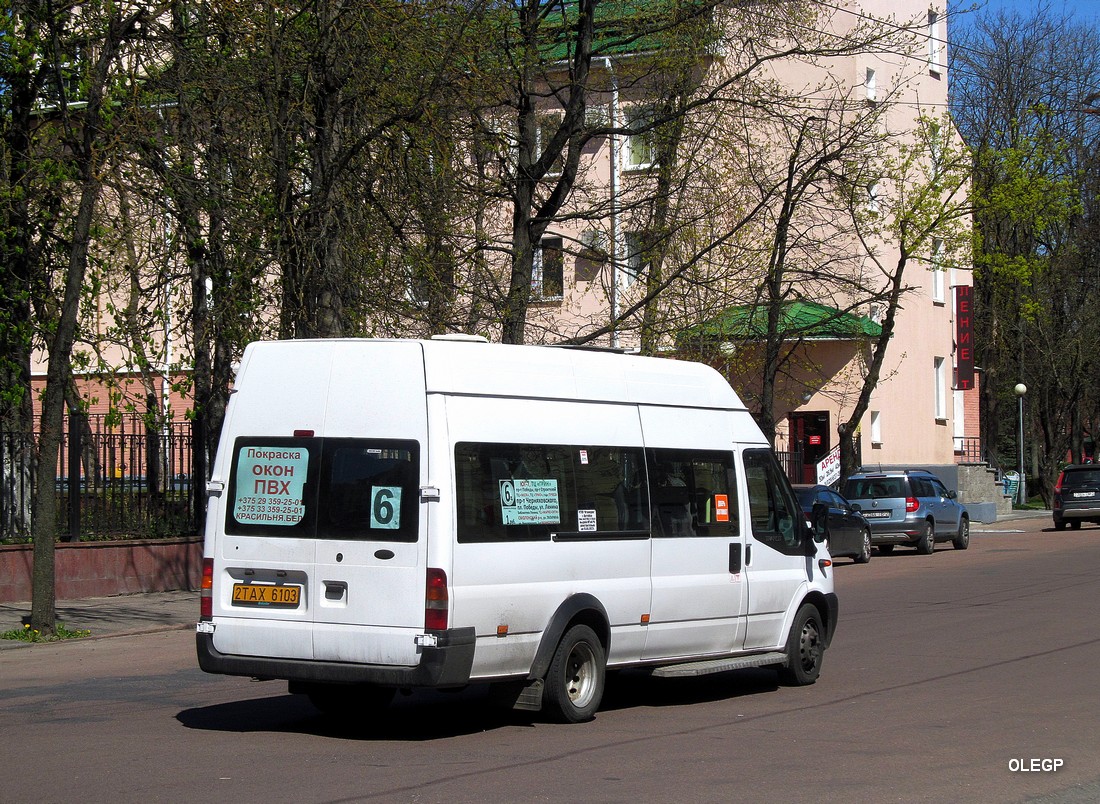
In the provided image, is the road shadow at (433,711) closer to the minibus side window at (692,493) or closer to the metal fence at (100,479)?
the minibus side window at (692,493)

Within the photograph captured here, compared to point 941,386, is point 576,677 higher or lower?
lower

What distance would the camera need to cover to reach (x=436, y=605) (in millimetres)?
8430

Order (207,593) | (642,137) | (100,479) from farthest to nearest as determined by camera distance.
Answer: (642,137) < (100,479) < (207,593)

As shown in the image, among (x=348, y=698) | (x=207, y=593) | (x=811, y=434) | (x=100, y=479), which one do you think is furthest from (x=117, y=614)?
(x=811, y=434)

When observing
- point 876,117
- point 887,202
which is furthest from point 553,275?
point 887,202

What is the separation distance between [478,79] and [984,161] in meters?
23.1

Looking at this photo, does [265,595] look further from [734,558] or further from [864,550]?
[864,550]

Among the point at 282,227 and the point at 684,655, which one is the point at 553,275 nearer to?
the point at 282,227

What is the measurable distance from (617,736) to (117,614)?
10.9 metres

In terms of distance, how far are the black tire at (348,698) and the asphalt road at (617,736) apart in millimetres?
223

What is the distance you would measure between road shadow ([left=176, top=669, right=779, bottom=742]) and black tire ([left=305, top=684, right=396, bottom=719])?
0.06m

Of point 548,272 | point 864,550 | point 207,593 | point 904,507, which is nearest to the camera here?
point 207,593

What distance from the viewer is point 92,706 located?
34.5 feet

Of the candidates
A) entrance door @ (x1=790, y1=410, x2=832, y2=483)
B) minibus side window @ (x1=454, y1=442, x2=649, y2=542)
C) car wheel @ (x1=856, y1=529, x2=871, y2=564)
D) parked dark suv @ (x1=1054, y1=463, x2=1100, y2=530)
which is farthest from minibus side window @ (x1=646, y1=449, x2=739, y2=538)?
entrance door @ (x1=790, y1=410, x2=832, y2=483)
